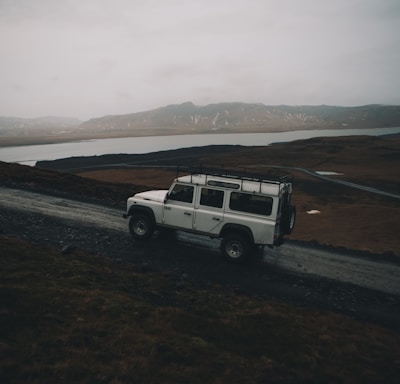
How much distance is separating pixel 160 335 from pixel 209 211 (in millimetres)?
5763

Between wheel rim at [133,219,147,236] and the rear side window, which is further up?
the rear side window

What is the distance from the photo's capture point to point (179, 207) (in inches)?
519

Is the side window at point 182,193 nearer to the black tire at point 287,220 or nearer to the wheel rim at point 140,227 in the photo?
the wheel rim at point 140,227

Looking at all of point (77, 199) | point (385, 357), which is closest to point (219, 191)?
point (385, 357)

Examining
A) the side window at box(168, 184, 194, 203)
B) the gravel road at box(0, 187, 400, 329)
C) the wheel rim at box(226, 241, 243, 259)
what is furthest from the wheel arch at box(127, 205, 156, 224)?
the wheel rim at box(226, 241, 243, 259)

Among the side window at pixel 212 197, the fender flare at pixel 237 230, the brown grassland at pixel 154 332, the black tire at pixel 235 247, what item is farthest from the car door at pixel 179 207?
the brown grassland at pixel 154 332

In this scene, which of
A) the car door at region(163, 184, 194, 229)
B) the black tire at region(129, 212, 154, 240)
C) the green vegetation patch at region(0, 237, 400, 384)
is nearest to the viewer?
the green vegetation patch at region(0, 237, 400, 384)

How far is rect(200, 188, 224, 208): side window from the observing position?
12.7m

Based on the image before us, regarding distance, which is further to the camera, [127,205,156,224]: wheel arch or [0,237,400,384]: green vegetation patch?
[127,205,156,224]: wheel arch

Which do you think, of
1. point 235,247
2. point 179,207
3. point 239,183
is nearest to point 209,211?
point 179,207

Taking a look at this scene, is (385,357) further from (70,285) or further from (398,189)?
(398,189)

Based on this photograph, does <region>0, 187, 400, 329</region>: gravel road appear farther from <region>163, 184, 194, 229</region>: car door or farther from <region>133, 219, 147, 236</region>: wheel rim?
<region>163, 184, 194, 229</region>: car door

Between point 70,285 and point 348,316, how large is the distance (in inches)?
324

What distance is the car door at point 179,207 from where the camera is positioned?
13.0 meters
